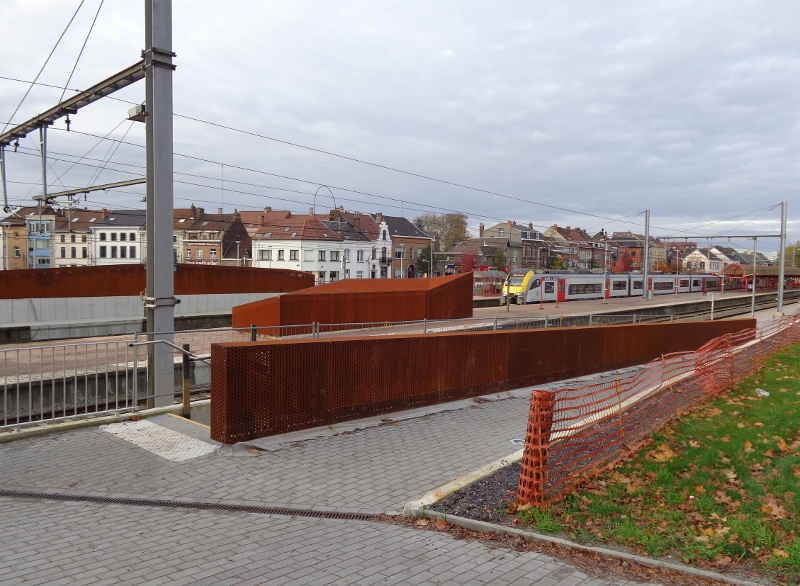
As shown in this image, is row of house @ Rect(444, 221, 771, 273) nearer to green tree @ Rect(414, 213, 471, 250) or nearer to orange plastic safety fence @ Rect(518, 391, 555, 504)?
green tree @ Rect(414, 213, 471, 250)

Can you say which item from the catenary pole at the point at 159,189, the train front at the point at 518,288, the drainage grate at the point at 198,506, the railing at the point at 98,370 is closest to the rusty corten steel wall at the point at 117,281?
the railing at the point at 98,370

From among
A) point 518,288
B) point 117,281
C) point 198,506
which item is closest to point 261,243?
point 518,288

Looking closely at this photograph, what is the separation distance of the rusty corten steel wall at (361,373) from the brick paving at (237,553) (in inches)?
86.3

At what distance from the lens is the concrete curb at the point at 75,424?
800 centimetres

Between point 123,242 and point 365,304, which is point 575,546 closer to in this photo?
point 365,304

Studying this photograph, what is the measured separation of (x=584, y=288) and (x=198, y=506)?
158ft

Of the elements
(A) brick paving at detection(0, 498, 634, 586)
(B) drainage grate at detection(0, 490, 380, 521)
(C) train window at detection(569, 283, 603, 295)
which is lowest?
(B) drainage grate at detection(0, 490, 380, 521)

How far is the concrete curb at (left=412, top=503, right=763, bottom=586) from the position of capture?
4.51m

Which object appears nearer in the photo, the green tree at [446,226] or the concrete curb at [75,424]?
the concrete curb at [75,424]

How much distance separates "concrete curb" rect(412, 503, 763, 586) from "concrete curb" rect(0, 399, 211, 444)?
212 inches

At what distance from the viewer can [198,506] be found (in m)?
6.02

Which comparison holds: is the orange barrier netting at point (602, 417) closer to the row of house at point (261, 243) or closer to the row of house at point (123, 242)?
the row of house at point (261, 243)

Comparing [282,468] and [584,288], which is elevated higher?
[584,288]

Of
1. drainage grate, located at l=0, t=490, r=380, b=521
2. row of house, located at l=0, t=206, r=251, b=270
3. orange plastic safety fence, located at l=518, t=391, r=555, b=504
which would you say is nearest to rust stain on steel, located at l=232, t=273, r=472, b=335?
drainage grate, located at l=0, t=490, r=380, b=521
